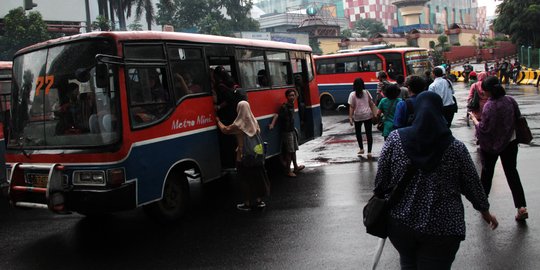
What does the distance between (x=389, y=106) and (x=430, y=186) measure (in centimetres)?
569

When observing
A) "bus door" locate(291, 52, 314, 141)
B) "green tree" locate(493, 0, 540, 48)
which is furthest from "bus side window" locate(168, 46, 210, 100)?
"green tree" locate(493, 0, 540, 48)

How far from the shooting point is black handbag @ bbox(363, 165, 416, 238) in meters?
2.86

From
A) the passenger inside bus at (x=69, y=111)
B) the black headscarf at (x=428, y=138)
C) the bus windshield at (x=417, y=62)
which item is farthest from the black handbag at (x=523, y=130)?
the bus windshield at (x=417, y=62)

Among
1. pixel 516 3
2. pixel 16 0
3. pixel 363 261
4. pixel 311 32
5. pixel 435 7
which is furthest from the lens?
pixel 435 7

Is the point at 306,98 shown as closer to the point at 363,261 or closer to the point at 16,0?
the point at 363,261

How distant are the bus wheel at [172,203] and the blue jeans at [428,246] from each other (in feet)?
13.1

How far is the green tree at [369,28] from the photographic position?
9284cm

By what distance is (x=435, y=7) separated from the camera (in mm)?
126938

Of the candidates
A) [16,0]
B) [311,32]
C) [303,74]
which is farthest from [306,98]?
[311,32]

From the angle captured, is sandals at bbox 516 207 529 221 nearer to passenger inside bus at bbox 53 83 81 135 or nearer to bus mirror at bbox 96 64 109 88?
bus mirror at bbox 96 64 109 88

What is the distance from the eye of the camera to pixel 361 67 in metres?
22.2

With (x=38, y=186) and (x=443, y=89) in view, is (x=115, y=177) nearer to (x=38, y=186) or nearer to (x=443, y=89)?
(x=38, y=186)

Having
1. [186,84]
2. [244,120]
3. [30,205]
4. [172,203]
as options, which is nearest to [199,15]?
[186,84]

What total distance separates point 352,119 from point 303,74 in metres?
1.62
